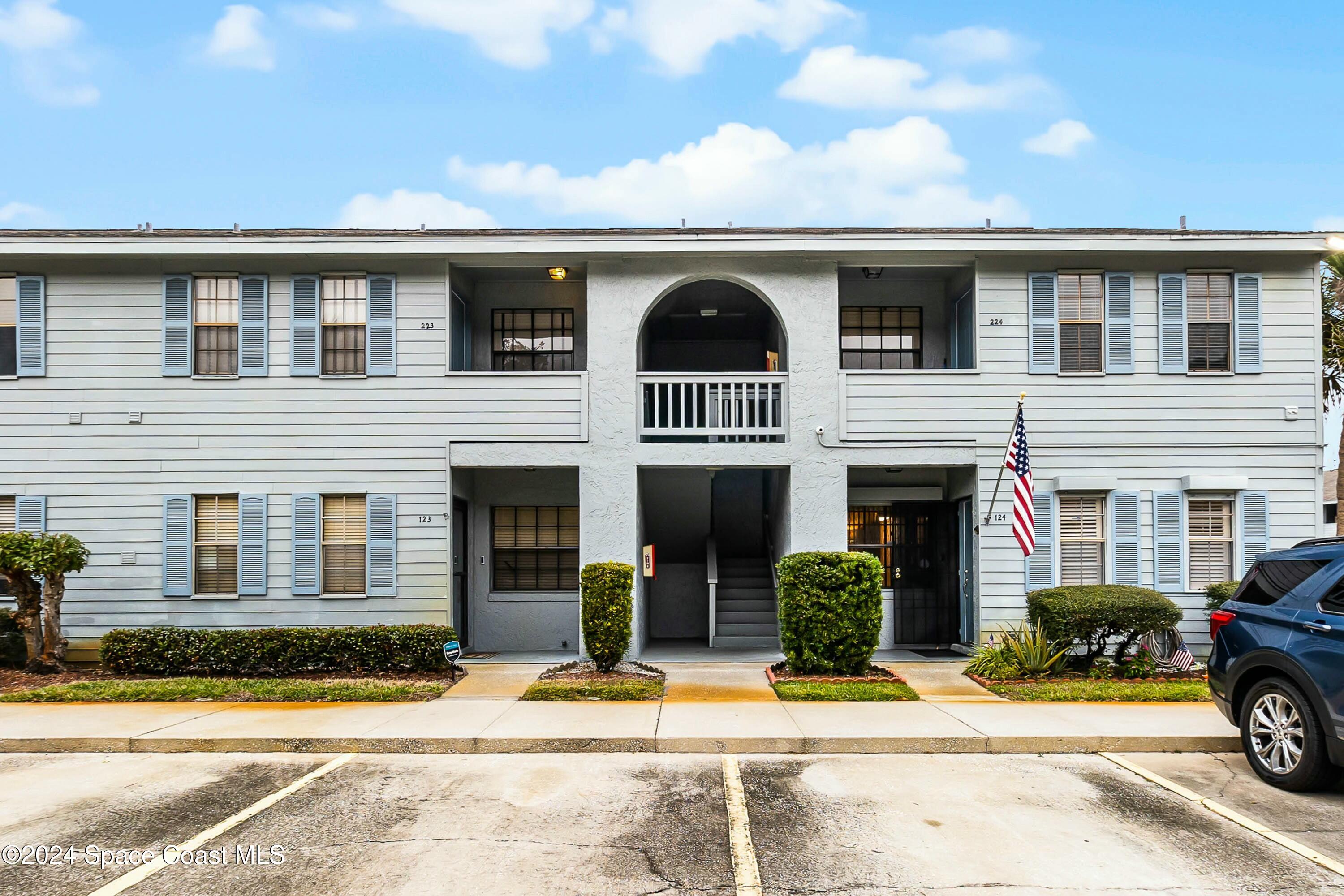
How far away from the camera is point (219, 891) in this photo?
15.4 feet

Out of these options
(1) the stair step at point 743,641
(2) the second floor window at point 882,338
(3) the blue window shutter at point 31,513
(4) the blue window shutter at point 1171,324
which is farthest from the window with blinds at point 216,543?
(4) the blue window shutter at point 1171,324

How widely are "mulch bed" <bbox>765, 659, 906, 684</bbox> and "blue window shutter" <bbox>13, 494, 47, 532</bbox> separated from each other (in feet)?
33.8

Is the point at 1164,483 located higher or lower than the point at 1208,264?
lower

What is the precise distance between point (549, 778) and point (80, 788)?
11.3 ft

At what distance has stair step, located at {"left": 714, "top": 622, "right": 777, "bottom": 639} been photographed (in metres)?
14.3

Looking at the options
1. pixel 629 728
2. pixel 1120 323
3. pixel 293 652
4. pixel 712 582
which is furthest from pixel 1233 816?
pixel 293 652

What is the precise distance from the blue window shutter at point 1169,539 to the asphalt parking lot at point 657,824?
552 centimetres

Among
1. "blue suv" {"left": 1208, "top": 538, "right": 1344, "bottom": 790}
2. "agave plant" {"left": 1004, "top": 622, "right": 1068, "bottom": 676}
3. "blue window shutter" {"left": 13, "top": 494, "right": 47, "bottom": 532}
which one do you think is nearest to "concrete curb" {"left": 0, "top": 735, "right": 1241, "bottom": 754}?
"blue suv" {"left": 1208, "top": 538, "right": 1344, "bottom": 790}

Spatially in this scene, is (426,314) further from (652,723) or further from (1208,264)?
(1208,264)

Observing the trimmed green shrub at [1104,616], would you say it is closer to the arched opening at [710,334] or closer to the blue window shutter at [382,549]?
the arched opening at [710,334]

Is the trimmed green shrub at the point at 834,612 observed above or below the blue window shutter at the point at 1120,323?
below

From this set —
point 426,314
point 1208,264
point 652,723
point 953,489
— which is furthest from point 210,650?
point 1208,264

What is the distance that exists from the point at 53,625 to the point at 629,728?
8100 millimetres

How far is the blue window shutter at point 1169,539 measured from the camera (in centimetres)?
1253
